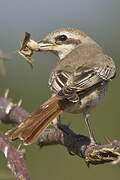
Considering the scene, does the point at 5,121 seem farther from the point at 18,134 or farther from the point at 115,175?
the point at 115,175

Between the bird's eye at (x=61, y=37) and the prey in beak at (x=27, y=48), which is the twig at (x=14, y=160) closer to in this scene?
the prey in beak at (x=27, y=48)

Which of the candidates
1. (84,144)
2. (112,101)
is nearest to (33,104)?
(112,101)

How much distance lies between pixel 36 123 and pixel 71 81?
0.85 m

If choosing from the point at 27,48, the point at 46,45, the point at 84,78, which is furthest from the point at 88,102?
the point at 46,45

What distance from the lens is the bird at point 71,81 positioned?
329 cm

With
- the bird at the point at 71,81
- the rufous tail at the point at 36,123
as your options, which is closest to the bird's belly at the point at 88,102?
the bird at the point at 71,81

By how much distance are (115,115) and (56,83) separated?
363 centimetres


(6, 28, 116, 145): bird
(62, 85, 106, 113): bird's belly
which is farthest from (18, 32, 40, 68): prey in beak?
(62, 85, 106, 113): bird's belly

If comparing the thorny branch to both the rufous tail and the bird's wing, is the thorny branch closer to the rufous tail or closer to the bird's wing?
the rufous tail

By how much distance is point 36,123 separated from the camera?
3291 mm

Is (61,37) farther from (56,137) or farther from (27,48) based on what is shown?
(56,137)

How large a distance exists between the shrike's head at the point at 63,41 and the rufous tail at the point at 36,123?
86 cm

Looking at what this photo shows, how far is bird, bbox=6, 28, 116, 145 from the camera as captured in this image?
329cm

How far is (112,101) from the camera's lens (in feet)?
27.1
